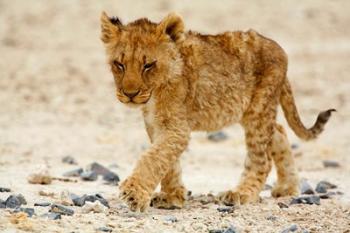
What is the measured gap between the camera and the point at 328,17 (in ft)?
76.7

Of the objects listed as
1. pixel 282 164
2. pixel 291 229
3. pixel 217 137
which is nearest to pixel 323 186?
pixel 282 164

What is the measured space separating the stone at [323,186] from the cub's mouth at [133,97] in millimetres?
2443

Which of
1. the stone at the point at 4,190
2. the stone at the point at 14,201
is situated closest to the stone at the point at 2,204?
the stone at the point at 14,201

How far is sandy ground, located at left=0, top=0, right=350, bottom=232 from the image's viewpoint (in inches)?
283

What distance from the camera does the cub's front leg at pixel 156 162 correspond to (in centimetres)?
702

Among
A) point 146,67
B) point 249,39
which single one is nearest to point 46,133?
point 249,39

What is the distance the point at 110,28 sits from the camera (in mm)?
7715

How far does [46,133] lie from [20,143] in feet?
3.41

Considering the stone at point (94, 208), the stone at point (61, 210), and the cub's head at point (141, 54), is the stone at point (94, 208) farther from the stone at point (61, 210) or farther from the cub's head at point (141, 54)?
the cub's head at point (141, 54)

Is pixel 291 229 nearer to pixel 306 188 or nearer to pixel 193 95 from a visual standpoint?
pixel 193 95

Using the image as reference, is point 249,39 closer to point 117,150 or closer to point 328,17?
point 117,150

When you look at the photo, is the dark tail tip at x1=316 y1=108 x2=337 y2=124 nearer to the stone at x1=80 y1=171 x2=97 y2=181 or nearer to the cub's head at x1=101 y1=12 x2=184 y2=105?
the cub's head at x1=101 y1=12 x2=184 y2=105

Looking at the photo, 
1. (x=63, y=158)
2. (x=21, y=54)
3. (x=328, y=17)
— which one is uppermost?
(x=328, y=17)

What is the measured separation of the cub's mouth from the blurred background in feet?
4.99
